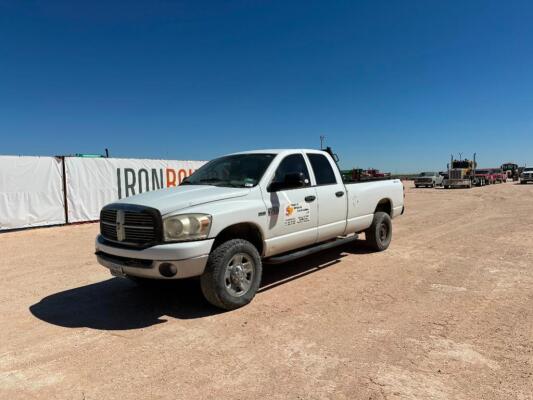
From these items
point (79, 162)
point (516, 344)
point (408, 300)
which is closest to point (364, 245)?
point (408, 300)

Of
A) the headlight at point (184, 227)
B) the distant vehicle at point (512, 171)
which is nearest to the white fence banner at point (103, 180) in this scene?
the headlight at point (184, 227)

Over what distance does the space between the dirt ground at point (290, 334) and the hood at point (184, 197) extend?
4.22 feet

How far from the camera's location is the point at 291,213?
17.8 ft

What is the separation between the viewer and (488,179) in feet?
139

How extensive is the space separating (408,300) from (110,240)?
3.74 metres

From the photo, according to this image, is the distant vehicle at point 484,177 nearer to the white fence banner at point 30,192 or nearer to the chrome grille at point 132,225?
the white fence banner at point 30,192

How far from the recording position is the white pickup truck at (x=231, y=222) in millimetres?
4238

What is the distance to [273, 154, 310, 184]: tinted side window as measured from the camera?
219 inches

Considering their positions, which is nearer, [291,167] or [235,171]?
[235,171]

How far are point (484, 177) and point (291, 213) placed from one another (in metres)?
42.7

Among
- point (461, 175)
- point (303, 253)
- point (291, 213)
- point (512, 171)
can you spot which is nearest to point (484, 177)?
point (461, 175)

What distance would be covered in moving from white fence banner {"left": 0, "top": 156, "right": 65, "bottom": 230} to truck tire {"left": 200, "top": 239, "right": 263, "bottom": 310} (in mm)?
9947

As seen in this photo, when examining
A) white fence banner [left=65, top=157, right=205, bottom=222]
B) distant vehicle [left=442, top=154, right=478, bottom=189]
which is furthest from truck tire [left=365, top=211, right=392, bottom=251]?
distant vehicle [left=442, top=154, right=478, bottom=189]

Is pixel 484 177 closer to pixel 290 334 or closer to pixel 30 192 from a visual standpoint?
pixel 30 192
